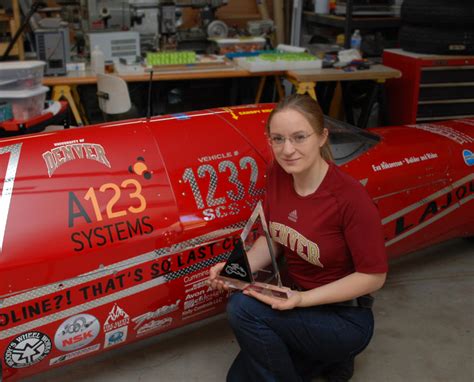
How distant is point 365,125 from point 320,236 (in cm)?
283

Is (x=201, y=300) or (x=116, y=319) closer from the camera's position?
(x=116, y=319)

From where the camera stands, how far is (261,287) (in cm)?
183

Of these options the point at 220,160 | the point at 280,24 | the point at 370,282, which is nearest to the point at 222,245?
the point at 220,160

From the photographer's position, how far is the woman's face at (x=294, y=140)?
1.73 metres

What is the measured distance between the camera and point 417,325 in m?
2.47

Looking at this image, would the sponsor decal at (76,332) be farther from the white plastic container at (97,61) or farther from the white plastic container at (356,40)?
the white plastic container at (356,40)

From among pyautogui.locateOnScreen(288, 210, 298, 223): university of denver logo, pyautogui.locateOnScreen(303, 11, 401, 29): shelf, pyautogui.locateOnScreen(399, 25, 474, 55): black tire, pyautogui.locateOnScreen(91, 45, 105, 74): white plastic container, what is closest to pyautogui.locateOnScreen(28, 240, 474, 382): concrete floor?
pyautogui.locateOnScreen(288, 210, 298, 223): university of denver logo

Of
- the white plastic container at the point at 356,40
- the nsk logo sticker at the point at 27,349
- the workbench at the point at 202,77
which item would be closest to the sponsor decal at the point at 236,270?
the nsk logo sticker at the point at 27,349

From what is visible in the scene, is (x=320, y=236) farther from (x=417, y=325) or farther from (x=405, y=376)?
Result: (x=417, y=325)

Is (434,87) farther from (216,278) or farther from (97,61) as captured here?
(216,278)

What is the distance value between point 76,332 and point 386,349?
4.06ft

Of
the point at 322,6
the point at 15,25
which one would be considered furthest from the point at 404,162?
the point at 322,6

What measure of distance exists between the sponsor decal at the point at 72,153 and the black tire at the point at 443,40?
10.0 ft

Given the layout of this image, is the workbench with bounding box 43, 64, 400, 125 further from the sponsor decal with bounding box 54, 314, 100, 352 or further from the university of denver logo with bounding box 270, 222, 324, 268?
the sponsor decal with bounding box 54, 314, 100, 352
